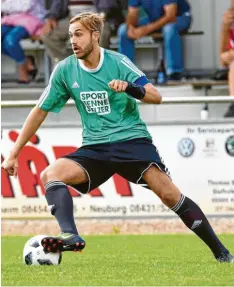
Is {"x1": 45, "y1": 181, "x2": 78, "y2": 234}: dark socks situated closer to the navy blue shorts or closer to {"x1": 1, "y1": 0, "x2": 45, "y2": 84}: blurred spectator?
the navy blue shorts

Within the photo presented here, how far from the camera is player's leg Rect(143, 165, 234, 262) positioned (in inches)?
357

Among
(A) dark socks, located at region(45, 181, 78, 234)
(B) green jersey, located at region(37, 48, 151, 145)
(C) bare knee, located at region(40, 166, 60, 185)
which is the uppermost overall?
(B) green jersey, located at region(37, 48, 151, 145)

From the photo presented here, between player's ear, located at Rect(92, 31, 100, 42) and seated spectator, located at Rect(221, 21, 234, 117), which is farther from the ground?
player's ear, located at Rect(92, 31, 100, 42)

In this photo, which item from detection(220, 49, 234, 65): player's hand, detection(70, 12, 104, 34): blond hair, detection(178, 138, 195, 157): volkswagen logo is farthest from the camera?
detection(220, 49, 234, 65): player's hand

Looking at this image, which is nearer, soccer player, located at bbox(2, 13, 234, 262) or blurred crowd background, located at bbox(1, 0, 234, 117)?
soccer player, located at bbox(2, 13, 234, 262)

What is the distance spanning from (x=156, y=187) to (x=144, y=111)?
22.5 ft

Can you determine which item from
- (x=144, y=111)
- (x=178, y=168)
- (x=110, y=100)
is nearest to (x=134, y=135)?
(x=110, y=100)

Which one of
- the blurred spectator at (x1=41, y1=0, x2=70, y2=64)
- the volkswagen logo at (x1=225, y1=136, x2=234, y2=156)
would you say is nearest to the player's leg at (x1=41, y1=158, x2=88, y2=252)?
the volkswagen logo at (x1=225, y1=136, x2=234, y2=156)

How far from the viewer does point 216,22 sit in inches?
709

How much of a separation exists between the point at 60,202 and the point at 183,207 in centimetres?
100

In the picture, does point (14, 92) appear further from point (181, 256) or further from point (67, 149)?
point (181, 256)

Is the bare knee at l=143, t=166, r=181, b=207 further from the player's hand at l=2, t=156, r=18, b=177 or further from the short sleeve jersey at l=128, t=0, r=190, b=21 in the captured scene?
the short sleeve jersey at l=128, t=0, r=190, b=21

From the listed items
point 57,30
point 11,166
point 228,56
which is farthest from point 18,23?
point 11,166

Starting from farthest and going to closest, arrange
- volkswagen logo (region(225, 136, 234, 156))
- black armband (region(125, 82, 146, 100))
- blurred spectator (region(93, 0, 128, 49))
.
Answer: blurred spectator (region(93, 0, 128, 49)) → volkswagen logo (region(225, 136, 234, 156)) → black armband (region(125, 82, 146, 100))
